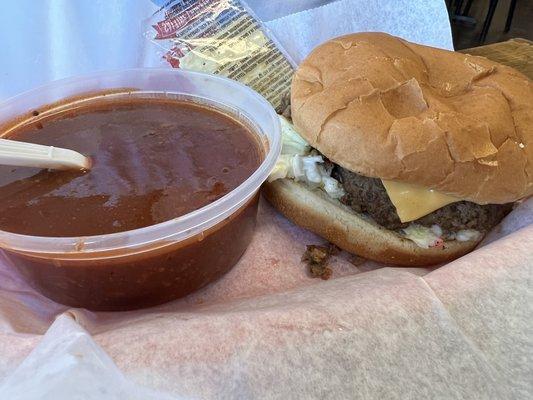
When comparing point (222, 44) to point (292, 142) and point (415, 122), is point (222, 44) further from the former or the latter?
point (415, 122)

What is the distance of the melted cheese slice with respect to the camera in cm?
163

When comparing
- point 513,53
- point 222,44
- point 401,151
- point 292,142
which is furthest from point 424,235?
point 513,53

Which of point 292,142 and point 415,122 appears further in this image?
point 292,142

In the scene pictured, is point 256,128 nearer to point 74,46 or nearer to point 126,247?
point 126,247

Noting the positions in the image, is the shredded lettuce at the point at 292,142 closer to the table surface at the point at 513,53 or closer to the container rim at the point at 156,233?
the container rim at the point at 156,233

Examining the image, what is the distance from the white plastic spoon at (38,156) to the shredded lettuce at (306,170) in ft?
1.93

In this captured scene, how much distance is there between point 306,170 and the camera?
1.80 metres

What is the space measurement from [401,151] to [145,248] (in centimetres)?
74

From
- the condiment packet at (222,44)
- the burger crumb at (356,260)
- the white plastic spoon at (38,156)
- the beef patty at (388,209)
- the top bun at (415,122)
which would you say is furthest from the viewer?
the condiment packet at (222,44)

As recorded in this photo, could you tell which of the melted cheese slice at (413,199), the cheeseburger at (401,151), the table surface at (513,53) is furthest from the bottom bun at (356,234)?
the table surface at (513,53)

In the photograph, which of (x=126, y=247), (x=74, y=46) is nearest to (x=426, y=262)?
(x=126, y=247)

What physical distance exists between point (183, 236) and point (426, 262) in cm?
81

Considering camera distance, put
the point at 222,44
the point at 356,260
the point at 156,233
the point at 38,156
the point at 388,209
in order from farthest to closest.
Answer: the point at 222,44 → the point at 356,260 → the point at 388,209 → the point at 38,156 → the point at 156,233

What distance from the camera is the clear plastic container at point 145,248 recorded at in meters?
1.34
